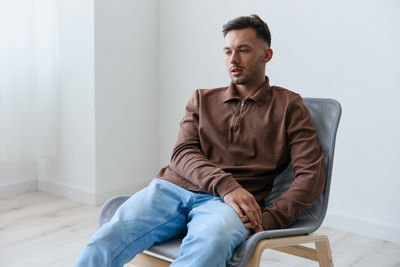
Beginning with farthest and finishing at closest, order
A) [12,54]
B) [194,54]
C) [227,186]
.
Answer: [194,54], [12,54], [227,186]

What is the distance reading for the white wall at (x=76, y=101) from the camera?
2.69 meters

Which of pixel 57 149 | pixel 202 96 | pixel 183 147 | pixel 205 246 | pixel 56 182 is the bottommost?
pixel 56 182

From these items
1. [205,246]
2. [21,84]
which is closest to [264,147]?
[205,246]

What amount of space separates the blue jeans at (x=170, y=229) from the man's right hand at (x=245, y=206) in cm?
2

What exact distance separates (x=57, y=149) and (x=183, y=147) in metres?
1.60

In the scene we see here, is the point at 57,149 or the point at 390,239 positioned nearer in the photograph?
the point at 390,239

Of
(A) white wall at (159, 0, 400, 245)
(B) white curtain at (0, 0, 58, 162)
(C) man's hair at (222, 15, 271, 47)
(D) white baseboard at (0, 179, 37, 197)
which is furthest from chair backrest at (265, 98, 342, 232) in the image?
(D) white baseboard at (0, 179, 37, 197)

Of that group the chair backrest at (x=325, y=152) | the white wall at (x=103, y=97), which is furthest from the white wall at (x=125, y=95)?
the chair backrest at (x=325, y=152)

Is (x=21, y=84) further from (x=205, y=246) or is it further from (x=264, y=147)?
(x=205, y=246)

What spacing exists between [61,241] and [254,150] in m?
1.17

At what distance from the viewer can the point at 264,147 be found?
1486mm

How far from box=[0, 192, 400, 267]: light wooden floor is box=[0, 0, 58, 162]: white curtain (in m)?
0.36

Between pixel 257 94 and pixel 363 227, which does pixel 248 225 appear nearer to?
pixel 257 94

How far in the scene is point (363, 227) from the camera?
7.61 ft
